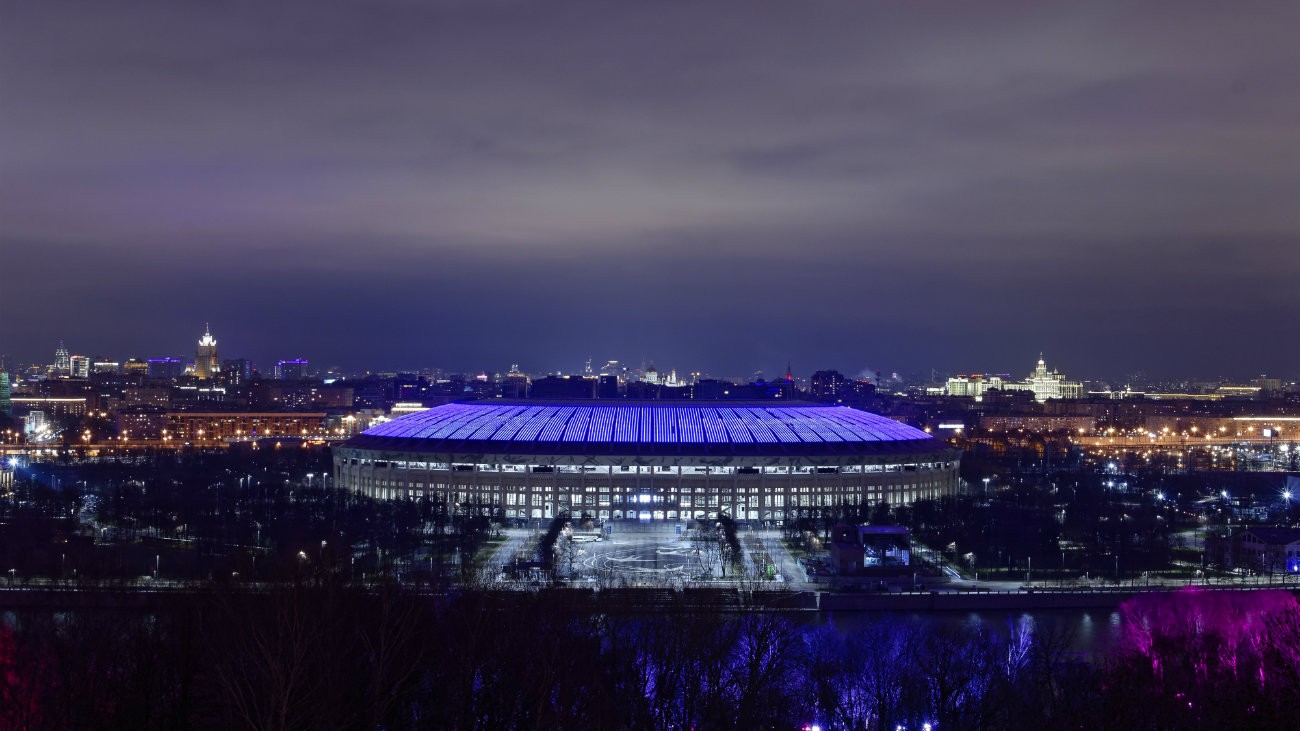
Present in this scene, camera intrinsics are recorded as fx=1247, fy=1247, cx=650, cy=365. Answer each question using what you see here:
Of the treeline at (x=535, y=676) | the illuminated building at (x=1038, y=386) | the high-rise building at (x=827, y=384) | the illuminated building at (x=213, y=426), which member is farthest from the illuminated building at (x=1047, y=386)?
the treeline at (x=535, y=676)

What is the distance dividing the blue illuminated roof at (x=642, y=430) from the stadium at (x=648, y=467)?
88 mm

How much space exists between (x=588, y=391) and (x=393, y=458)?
2742cm

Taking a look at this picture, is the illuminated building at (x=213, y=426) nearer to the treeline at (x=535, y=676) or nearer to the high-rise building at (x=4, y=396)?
the high-rise building at (x=4, y=396)

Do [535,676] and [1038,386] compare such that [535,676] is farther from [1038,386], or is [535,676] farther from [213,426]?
[1038,386]

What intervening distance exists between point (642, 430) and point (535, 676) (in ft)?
114

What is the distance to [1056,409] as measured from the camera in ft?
400

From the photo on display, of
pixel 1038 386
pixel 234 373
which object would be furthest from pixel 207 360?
pixel 1038 386

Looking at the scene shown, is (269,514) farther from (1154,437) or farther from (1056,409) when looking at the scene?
(1056,409)

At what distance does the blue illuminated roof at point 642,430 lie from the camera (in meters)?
50.9

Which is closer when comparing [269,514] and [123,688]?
[123,688]

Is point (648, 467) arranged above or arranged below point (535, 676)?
above

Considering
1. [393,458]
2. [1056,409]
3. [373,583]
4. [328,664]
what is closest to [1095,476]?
[393,458]

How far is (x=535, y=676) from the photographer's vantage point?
62.7ft

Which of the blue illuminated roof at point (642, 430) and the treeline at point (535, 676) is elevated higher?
the blue illuminated roof at point (642, 430)
